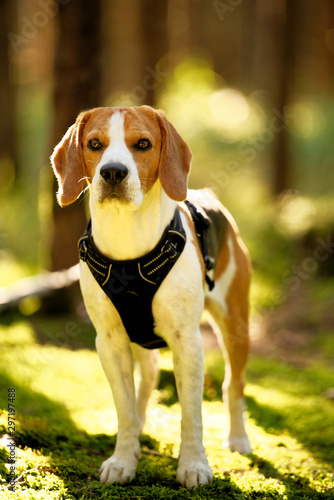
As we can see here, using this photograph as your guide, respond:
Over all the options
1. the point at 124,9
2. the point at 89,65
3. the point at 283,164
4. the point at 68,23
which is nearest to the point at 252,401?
the point at 89,65

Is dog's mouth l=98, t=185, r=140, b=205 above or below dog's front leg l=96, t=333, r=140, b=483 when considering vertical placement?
above

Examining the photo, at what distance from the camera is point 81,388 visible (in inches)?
216

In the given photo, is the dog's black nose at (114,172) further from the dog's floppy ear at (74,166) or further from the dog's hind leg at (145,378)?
the dog's hind leg at (145,378)

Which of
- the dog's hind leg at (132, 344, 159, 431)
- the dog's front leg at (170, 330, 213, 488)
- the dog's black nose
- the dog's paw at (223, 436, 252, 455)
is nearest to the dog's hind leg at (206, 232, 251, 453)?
the dog's paw at (223, 436, 252, 455)

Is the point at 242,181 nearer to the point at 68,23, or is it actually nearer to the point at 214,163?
the point at 214,163

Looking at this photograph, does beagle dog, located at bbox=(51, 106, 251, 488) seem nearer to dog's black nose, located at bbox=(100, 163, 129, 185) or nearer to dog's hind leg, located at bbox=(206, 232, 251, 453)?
dog's black nose, located at bbox=(100, 163, 129, 185)

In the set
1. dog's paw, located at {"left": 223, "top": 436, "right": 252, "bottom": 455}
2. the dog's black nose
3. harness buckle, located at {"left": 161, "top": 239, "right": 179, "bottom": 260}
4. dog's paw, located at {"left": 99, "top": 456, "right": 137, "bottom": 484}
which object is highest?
the dog's black nose

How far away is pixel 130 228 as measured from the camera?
11.8ft

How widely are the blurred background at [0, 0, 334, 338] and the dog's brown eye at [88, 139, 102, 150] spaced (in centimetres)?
377

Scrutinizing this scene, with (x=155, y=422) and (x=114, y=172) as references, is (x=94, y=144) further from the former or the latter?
(x=155, y=422)

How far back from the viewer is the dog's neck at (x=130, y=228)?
3604mm

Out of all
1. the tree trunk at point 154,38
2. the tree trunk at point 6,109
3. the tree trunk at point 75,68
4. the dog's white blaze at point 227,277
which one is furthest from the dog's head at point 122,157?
the tree trunk at point 6,109

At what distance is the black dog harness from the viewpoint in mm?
3566

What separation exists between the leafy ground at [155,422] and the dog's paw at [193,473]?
0.06 metres
